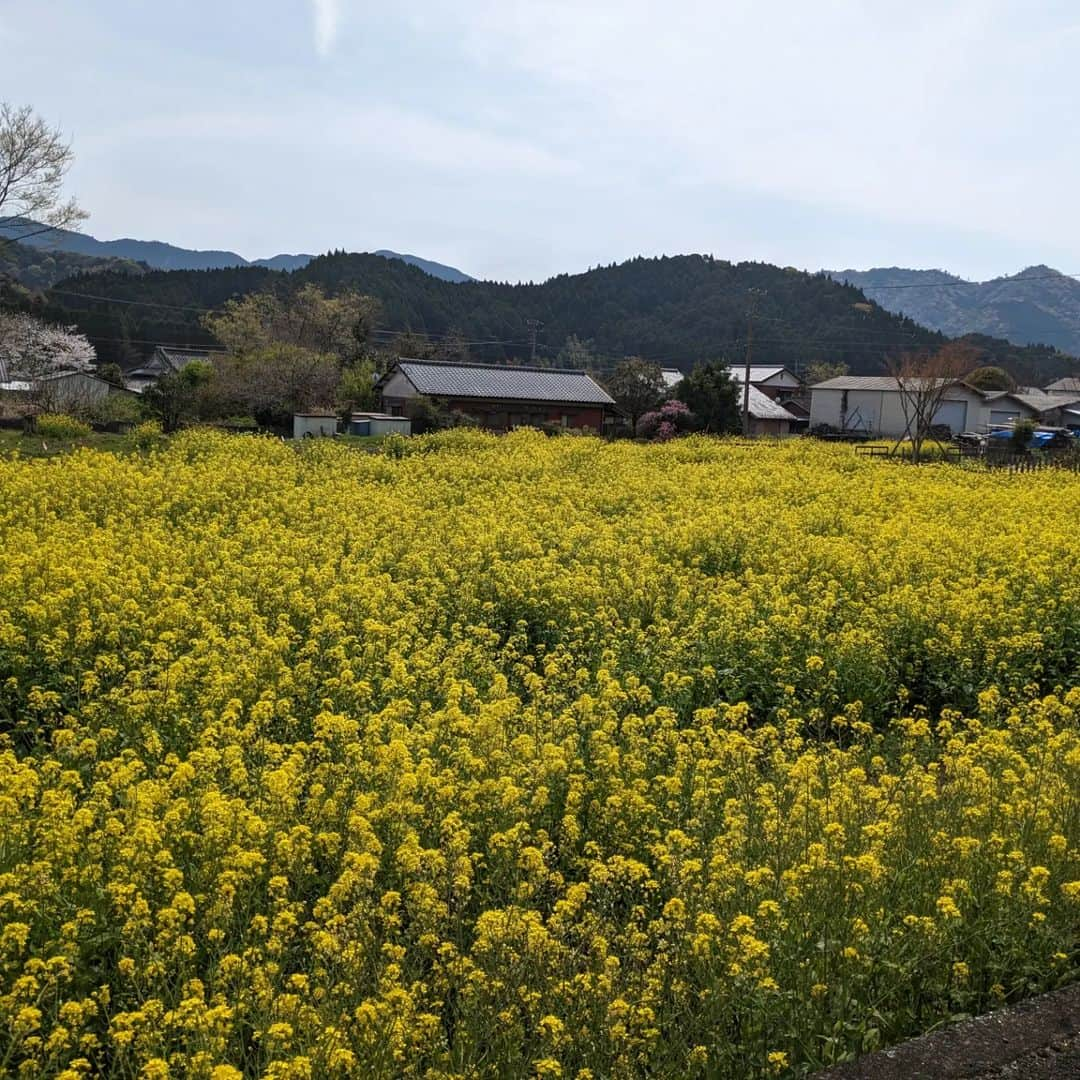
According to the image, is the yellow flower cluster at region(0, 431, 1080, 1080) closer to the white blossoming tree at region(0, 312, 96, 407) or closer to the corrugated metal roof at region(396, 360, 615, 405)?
the white blossoming tree at region(0, 312, 96, 407)

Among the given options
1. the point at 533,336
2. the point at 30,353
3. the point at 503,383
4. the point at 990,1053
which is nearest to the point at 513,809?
the point at 990,1053

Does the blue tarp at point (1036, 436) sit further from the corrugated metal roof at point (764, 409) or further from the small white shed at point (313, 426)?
the small white shed at point (313, 426)

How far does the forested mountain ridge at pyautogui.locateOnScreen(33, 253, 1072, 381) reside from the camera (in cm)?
7438

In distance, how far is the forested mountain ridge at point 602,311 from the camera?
7438cm

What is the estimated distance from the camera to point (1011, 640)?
8.26 metres

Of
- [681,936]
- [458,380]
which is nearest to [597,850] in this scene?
[681,936]

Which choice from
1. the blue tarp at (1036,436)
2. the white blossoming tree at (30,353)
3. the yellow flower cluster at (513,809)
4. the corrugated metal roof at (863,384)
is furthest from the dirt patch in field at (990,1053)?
the corrugated metal roof at (863,384)

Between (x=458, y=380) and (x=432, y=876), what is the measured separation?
3719cm

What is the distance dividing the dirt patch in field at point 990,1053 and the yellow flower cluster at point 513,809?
0.34 m

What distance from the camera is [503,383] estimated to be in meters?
41.1

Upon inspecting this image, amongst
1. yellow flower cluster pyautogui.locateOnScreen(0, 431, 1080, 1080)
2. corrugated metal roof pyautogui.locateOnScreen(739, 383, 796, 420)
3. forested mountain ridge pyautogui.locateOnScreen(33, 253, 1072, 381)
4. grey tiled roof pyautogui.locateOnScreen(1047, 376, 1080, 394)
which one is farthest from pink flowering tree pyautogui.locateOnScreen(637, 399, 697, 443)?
grey tiled roof pyautogui.locateOnScreen(1047, 376, 1080, 394)

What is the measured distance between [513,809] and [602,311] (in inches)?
3535

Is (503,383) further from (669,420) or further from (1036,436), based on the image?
(1036,436)

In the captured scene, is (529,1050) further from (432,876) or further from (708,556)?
(708,556)
